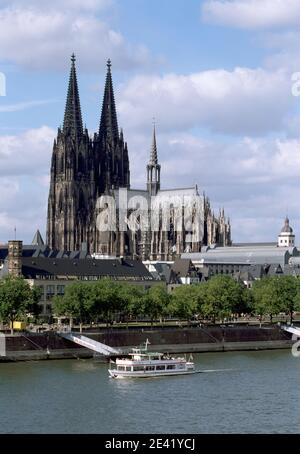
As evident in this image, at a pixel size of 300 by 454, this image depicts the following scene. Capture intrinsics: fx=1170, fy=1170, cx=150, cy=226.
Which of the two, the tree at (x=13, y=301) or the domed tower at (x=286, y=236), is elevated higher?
the domed tower at (x=286, y=236)

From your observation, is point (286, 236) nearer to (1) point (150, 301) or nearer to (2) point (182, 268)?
(2) point (182, 268)

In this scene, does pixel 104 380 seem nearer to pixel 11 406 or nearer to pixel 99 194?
pixel 11 406

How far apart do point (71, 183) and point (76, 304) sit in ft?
251

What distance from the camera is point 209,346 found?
291 feet

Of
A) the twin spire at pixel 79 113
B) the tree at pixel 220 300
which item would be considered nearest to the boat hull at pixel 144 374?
the tree at pixel 220 300

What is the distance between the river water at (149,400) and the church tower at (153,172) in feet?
341

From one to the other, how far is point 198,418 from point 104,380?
1593cm

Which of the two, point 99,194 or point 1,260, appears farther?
point 99,194

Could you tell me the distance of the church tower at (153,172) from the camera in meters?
179

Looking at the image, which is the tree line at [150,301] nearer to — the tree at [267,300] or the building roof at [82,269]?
the tree at [267,300]

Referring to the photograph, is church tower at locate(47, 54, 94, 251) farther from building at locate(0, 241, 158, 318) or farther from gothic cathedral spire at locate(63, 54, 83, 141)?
building at locate(0, 241, 158, 318)

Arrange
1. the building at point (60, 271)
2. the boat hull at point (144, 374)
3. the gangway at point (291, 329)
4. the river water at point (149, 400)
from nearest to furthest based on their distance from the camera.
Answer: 1. the river water at point (149, 400)
2. the boat hull at point (144, 374)
3. the gangway at point (291, 329)
4. the building at point (60, 271)

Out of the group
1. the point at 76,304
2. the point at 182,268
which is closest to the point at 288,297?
the point at 76,304
